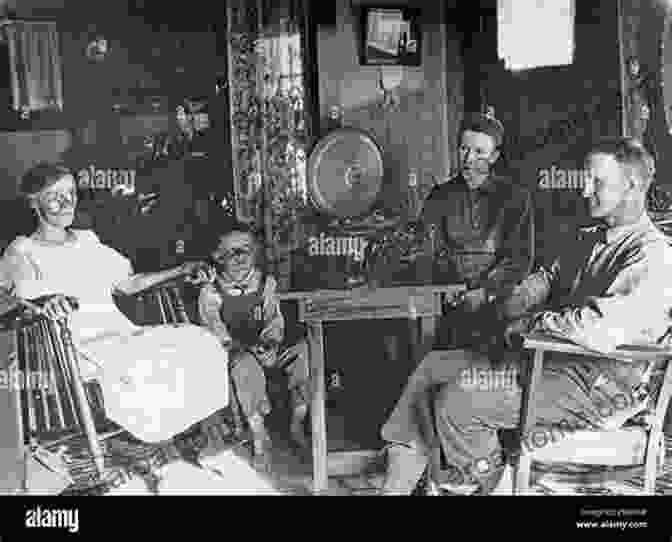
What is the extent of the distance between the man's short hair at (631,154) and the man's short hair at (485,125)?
0.31 m

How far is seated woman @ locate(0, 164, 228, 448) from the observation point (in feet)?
12.9

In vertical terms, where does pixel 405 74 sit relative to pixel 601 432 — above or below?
above

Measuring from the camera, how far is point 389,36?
4.00 meters

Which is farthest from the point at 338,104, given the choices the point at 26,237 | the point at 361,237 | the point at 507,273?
the point at 26,237

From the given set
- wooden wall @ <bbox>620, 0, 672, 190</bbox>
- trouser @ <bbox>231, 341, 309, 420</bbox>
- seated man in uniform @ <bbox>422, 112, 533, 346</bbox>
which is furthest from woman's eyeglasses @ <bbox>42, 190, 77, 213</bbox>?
wooden wall @ <bbox>620, 0, 672, 190</bbox>

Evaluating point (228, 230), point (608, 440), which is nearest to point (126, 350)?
point (228, 230)

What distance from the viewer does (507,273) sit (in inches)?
159

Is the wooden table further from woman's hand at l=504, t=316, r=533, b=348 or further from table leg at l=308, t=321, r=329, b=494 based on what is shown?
woman's hand at l=504, t=316, r=533, b=348

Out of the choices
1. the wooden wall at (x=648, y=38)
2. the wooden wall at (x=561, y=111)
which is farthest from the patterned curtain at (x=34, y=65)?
the wooden wall at (x=648, y=38)

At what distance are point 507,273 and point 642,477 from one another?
2.68ft

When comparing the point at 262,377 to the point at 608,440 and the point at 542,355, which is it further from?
the point at 608,440

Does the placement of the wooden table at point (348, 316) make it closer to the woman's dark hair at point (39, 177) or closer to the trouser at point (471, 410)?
the trouser at point (471, 410)
